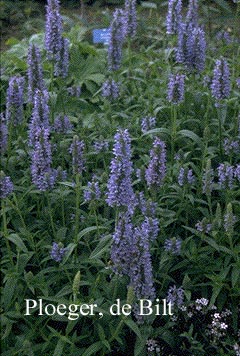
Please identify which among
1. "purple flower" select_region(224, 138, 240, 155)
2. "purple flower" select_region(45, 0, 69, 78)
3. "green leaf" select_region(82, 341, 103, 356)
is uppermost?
"purple flower" select_region(45, 0, 69, 78)

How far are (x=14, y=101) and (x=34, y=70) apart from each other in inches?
9.1

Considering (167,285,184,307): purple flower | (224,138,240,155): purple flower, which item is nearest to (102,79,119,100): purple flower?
(224,138,240,155): purple flower

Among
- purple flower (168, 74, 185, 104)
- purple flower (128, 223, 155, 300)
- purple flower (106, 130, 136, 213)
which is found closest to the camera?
purple flower (128, 223, 155, 300)

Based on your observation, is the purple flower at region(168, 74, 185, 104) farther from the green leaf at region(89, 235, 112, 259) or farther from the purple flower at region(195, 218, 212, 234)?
the green leaf at region(89, 235, 112, 259)

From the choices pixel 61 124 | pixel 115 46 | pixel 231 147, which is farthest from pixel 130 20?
pixel 231 147

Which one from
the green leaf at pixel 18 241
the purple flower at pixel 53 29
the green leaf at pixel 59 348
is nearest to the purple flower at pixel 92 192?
the green leaf at pixel 18 241

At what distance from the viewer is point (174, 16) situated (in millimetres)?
4922

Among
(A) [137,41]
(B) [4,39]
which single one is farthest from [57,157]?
(B) [4,39]

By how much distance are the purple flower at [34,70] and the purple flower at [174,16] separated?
39.1 inches

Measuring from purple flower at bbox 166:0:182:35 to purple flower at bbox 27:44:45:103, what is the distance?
99 cm

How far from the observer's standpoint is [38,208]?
422 cm

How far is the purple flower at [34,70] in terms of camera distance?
14.6 feet

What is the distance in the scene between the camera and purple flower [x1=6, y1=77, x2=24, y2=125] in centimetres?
442

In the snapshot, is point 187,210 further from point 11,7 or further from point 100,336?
point 11,7
